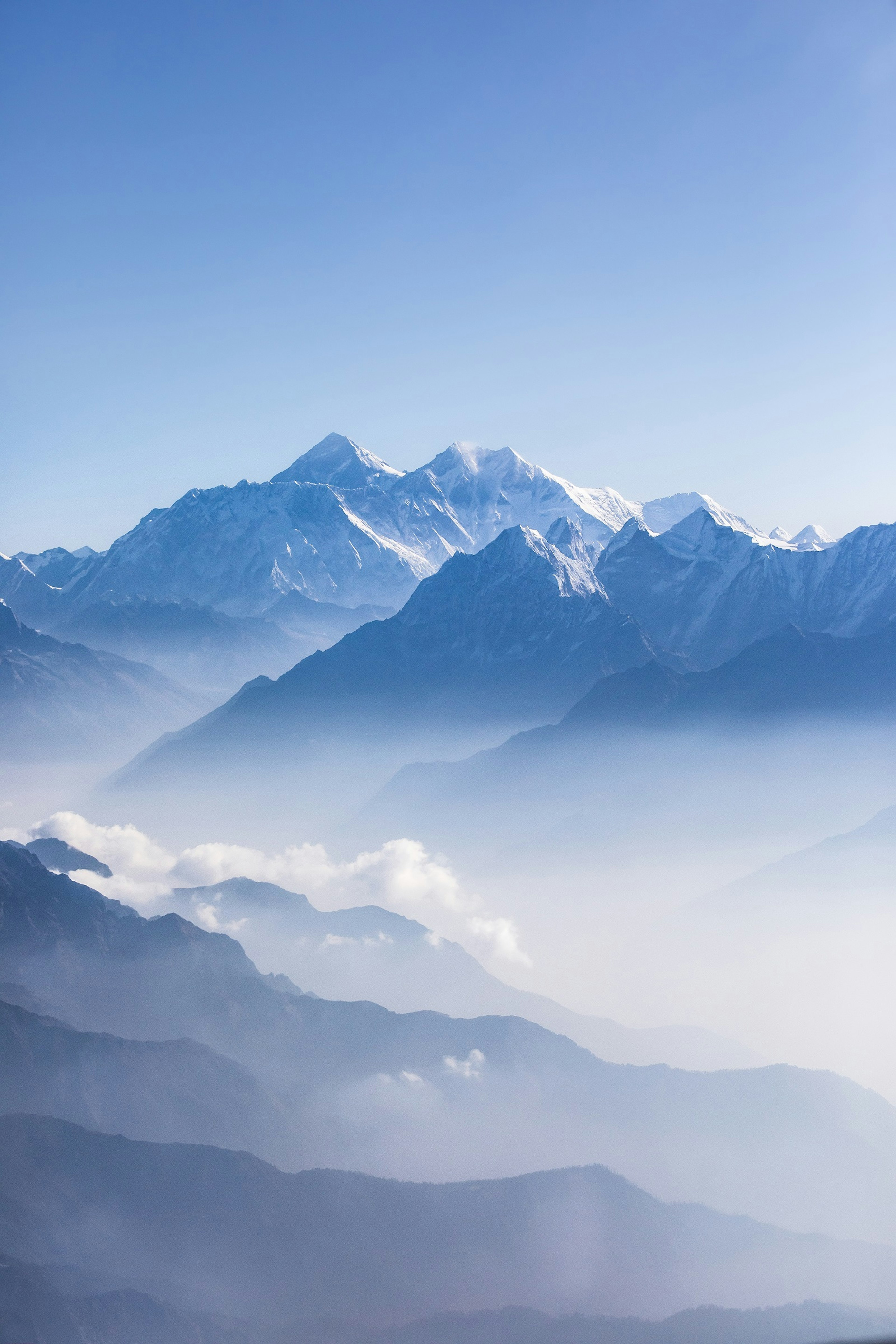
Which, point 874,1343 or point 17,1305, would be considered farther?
point 17,1305

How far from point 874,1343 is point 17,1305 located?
20446cm

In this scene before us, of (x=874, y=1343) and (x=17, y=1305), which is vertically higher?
(x=874, y=1343)

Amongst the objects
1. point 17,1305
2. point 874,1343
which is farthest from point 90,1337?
point 874,1343

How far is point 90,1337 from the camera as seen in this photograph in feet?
646

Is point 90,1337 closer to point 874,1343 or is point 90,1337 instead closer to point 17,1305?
point 17,1305

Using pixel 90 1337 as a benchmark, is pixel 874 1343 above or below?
above

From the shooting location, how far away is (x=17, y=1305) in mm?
195500

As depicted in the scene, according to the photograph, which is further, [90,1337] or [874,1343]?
[90,1337]

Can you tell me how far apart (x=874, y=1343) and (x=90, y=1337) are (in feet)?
668

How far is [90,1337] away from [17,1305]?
14014 mm
